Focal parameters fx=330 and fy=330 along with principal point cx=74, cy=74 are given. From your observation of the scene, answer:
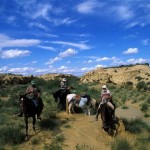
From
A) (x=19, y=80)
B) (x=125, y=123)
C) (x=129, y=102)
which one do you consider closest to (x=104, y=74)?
(x=19, y=80)

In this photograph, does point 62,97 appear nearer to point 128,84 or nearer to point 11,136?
point 11,136

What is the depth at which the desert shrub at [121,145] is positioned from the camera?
14.1 meters

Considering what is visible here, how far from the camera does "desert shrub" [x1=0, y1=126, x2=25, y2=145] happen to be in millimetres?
14977

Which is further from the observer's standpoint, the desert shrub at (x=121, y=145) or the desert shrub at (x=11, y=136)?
the desert shrub at (x=11, y=136)

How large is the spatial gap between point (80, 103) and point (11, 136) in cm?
721

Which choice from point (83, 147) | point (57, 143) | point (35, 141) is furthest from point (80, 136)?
point (35, 141)

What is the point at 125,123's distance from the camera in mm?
18125

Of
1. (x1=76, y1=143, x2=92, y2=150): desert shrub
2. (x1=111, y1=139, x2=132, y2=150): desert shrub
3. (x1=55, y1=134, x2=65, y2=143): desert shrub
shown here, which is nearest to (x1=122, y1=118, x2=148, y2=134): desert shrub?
(x1=111, y1=139, x2=132, y2=150): desert shrub

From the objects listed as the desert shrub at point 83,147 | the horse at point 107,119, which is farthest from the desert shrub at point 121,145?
the horse at point 107,119

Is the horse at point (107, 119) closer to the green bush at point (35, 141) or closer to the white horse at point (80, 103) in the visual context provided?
the green bush at point (35, 141)

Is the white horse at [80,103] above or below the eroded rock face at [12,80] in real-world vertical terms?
below

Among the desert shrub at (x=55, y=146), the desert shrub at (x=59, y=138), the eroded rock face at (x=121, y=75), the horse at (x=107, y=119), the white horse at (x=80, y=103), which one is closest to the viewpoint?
the desert shrub at (x=55, y=146)

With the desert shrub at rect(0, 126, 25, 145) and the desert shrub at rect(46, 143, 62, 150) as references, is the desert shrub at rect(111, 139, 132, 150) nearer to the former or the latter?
the desert shrub at rect(46, 143, 62, 150)

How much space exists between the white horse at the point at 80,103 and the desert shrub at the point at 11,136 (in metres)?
6.39
